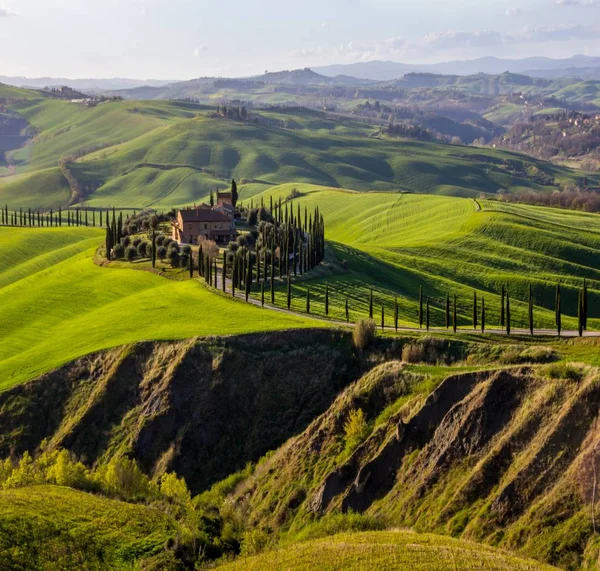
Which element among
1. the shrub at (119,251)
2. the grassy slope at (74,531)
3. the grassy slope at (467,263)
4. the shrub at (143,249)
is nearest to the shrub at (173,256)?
the shrub at (143,249)

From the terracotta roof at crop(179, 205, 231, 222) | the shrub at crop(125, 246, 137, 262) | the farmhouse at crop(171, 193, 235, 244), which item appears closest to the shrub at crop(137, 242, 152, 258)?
the shrub at crop(125, 246, 137, 262)

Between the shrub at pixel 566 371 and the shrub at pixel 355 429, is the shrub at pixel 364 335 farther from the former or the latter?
the shrub at pixel 566 371

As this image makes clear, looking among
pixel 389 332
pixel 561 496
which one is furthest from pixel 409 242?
pixel 561 496

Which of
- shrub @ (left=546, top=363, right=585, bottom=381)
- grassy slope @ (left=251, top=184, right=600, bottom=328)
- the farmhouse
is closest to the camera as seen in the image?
shrub @ (left=546, top=363, right=585, bottom=381)

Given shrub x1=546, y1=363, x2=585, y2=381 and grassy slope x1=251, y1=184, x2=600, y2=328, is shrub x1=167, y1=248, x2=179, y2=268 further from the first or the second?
shrub x1=546, y1=363, x2=585, y2=381

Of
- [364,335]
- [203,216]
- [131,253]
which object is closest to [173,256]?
[131,253]

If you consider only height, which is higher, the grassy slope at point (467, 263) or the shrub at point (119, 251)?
the shrub at point (119, 251)
